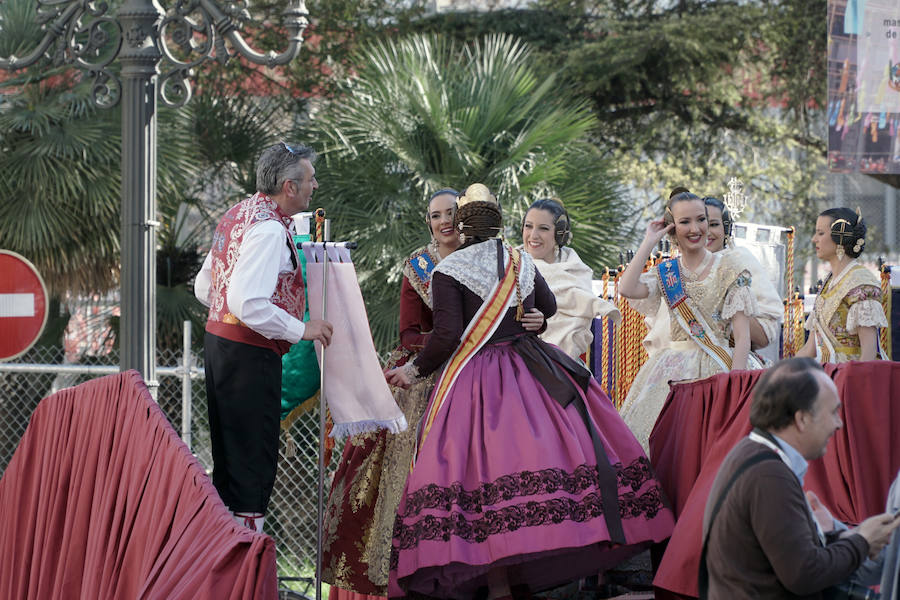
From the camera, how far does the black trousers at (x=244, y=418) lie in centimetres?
465

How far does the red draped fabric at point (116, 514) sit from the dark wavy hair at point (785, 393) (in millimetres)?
1227

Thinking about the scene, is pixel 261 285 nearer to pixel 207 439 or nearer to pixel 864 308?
pixel 864 308

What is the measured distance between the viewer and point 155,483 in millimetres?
4242

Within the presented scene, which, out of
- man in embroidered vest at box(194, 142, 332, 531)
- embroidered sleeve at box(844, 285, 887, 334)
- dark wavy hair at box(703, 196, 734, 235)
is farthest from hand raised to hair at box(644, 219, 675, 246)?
man in embroidered vest at box(194, 142, 332, 531)

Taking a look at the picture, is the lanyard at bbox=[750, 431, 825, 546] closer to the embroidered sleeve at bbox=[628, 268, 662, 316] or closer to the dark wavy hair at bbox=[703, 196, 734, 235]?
the embroidered sleeve at bbox=[628, 268, 662, 316]

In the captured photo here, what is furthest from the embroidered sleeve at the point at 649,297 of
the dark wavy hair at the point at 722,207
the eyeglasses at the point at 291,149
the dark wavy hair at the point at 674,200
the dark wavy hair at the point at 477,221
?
the eyeglasses at the point at 291,149

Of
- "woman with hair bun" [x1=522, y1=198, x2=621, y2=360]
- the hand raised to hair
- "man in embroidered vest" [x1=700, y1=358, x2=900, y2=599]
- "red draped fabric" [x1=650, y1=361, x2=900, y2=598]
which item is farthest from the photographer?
"woman with hair bun" [x1=522, y1=198, x2=621, y2=360]

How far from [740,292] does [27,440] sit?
325cm

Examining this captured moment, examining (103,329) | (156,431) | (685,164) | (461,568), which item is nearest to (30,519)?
(156,431)

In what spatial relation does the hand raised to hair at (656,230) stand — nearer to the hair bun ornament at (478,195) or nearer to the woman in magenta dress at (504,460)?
the woman in magenta dress at (504,460)

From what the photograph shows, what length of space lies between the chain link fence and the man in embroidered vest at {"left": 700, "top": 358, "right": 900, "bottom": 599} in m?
5.30

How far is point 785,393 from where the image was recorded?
2986 millimetres

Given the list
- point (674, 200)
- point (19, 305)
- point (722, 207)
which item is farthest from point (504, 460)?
point (19, 305)

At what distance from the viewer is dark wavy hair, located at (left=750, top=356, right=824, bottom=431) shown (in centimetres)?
297
